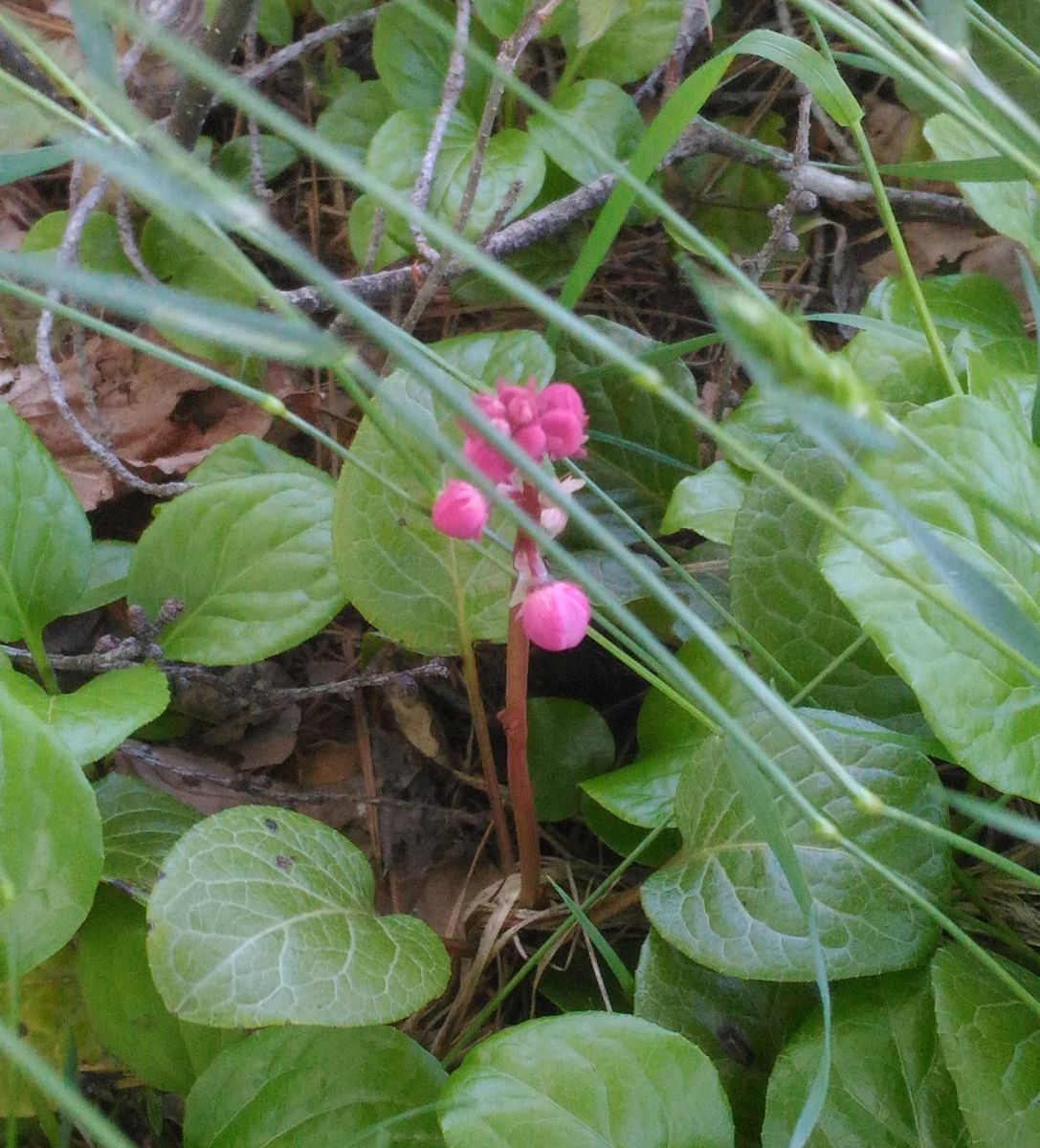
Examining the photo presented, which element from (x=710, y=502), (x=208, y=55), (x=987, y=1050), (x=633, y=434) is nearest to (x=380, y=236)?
(x=208, y=55)

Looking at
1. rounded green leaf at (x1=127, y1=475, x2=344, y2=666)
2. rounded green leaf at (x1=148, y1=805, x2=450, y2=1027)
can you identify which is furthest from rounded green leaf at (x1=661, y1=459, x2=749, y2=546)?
rounded green leaf at (x1=148, y1=805, x2=450, y2=1027)

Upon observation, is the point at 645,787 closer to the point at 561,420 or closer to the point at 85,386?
the point at 561,420

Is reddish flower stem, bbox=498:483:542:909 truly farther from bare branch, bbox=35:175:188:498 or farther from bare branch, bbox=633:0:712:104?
bare branch, bbox=633:0:712:104

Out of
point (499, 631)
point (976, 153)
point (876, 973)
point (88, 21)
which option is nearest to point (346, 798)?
point (499, 631)

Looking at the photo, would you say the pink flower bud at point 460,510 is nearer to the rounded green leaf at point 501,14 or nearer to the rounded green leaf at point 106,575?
the rounded green leaf at point 106,575

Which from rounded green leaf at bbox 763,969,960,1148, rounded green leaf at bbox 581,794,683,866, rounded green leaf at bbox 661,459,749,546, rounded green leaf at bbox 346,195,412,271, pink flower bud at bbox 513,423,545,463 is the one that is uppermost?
pink flower bud at bbox 513,423,545,463

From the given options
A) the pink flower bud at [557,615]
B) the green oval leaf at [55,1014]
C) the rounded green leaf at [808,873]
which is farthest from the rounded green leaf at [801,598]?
the green oval leaf at [55,1014]

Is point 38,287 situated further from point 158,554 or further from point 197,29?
point 158,554
